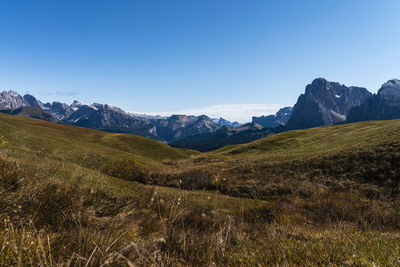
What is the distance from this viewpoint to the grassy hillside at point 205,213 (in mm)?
2938

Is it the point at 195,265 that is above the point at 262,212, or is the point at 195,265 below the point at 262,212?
above

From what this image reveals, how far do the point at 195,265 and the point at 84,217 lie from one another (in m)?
3.08

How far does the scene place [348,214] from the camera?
948 cm

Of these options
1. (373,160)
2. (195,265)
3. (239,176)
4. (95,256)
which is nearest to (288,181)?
(239,176)

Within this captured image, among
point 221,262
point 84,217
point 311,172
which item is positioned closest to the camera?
point 221,262

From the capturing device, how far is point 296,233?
5.69 metres

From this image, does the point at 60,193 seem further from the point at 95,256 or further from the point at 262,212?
the point at 262,212

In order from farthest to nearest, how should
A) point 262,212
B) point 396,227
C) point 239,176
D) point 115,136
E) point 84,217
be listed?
point 115,136 < point 239,176 < point 262,212 < point 396,227 < point 84,217

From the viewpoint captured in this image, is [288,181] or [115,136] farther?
[115,136]

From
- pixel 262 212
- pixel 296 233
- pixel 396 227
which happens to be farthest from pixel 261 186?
pixel 296 233

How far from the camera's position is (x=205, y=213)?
8.47 m

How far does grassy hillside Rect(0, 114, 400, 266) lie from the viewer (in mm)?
2938

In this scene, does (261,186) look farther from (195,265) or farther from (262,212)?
(195,265)

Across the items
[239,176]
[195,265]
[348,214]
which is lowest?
[239,176]
